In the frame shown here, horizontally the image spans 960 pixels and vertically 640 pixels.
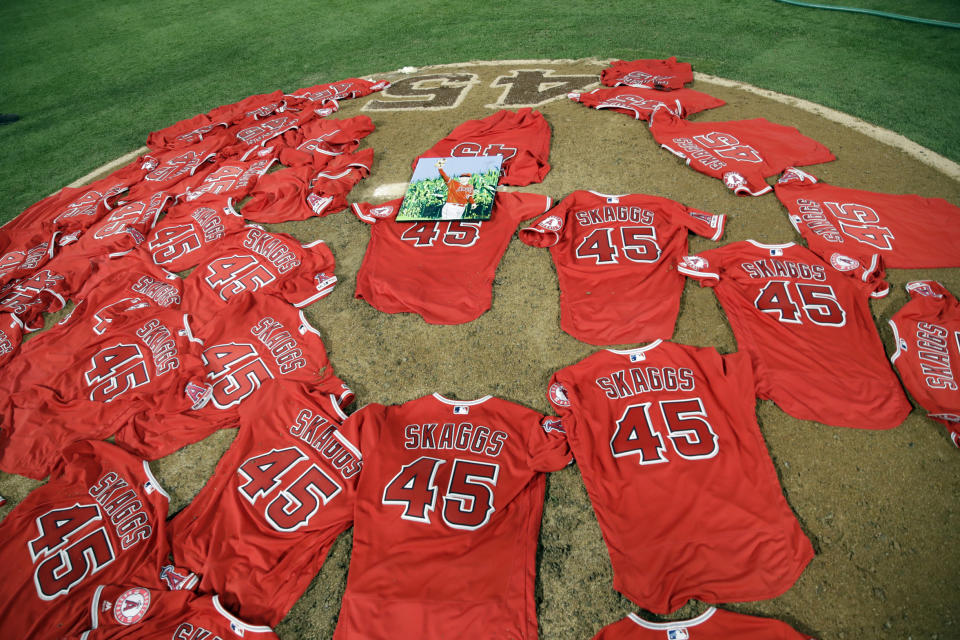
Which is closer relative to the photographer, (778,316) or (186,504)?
(186,504)

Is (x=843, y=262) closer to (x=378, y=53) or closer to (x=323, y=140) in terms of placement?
(x=323, y=140)

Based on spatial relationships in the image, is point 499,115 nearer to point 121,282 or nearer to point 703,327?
point 703,327

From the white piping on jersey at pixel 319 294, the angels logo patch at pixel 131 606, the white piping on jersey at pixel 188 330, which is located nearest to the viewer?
the angels logo patch at pixel 131 606

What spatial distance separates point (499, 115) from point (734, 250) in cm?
394

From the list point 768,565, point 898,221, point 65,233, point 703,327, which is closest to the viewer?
point 768,565

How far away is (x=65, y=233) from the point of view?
645cm

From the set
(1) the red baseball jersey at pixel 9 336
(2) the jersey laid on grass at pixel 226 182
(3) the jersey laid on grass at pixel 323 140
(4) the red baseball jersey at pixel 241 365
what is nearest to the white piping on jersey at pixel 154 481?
(4) the red baseball jersey at pixel 241 365

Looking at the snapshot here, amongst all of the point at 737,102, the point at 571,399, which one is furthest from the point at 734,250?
the point at 737,102

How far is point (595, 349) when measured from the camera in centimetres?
448

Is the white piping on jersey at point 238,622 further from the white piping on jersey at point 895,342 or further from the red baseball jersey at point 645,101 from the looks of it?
the red baseball jersey at point 645,101

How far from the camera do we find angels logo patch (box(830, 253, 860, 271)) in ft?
14.7

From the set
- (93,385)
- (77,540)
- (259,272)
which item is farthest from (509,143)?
(77,540)

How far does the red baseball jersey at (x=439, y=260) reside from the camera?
4.92 meters

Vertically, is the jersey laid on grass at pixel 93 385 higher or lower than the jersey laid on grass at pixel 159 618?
higher
